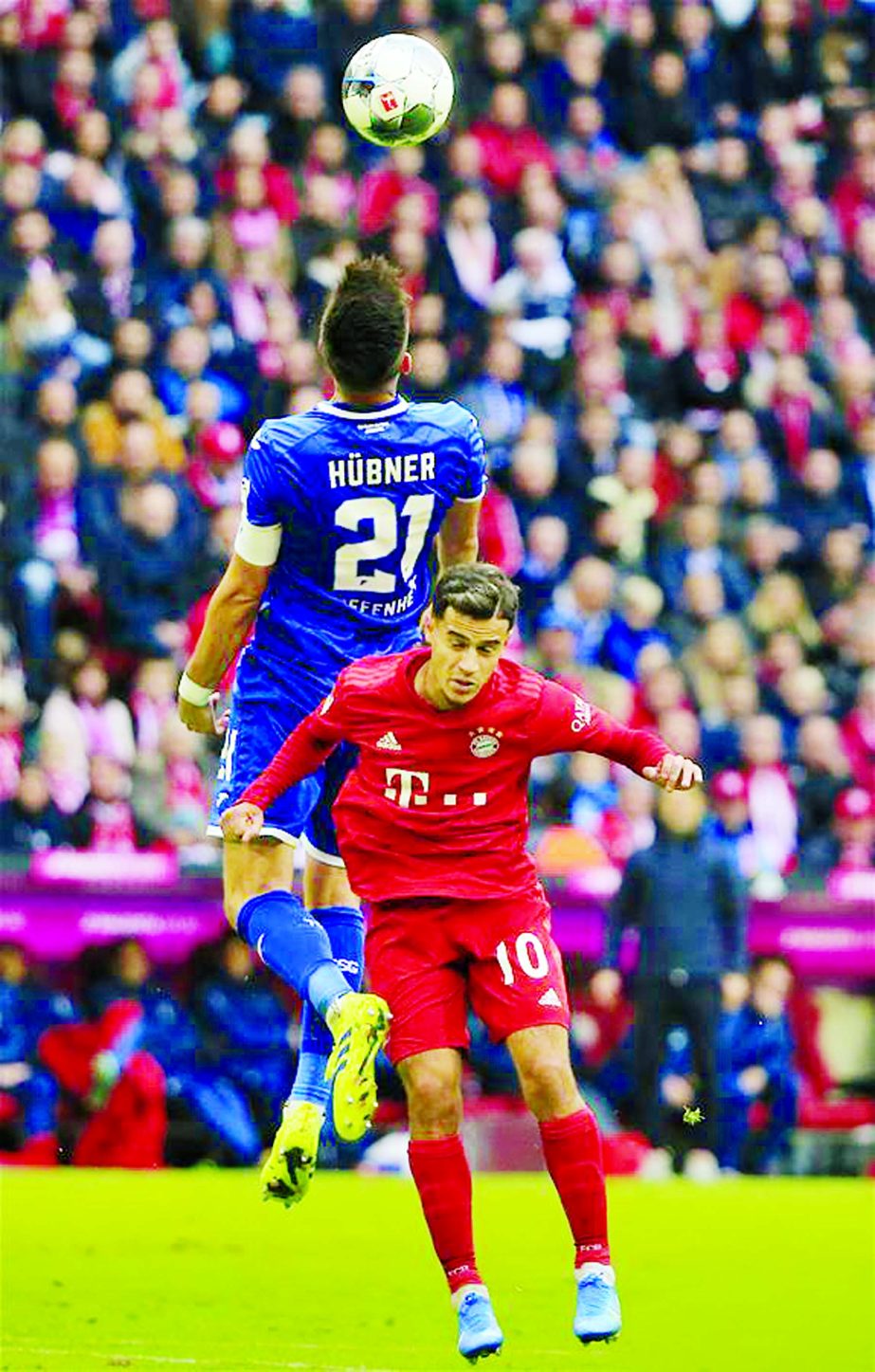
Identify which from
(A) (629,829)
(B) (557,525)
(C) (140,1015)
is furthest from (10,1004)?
(B) (557,525)

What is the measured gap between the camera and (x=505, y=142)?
2075cm

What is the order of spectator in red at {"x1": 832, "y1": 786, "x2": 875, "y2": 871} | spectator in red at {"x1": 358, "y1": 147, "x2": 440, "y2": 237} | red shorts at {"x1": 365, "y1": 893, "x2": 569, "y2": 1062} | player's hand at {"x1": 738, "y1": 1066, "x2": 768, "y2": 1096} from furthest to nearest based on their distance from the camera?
spectator in red at {"x1": 358, "y1": 147, "x2": 440, "y2": 237}, spectator in red at {"x1": 832, "y1": 786, "x2": 875, "y2": 871}, player's hand at {"x1": 738, "y1": 1066, "x2": 768, "y2": 1096}, red shorts at {"x1": 365, "y1": 893, "x2": 569, "y2": 1062}

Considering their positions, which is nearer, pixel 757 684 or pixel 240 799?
pixel 240 799

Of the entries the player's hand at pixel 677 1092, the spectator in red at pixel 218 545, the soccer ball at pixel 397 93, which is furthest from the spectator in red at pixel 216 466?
the soccer ball at pixel 397 93

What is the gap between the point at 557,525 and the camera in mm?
18344

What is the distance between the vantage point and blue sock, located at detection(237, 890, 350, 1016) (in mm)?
8664

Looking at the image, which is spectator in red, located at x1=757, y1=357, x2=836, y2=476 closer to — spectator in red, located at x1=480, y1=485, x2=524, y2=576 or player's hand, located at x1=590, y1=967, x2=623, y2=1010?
spectator in red, located at x1=480, y1=485, x2=524, y2=576

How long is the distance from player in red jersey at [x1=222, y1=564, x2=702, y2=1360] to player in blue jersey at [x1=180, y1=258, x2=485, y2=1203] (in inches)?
13.8

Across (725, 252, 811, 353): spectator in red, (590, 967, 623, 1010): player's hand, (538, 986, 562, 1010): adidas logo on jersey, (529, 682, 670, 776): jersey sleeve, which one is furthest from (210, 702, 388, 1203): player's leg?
(725, 252, 811, 353): spectator in red

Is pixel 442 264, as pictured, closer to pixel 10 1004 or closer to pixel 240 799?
pixel 10 1004

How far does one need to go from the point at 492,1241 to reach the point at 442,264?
891 cm

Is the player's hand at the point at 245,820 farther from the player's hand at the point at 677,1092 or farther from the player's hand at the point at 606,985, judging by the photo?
the player's hand at the point at 677,1092

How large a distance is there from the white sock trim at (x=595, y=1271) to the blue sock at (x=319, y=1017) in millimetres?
1046

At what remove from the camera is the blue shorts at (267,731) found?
914 cm
